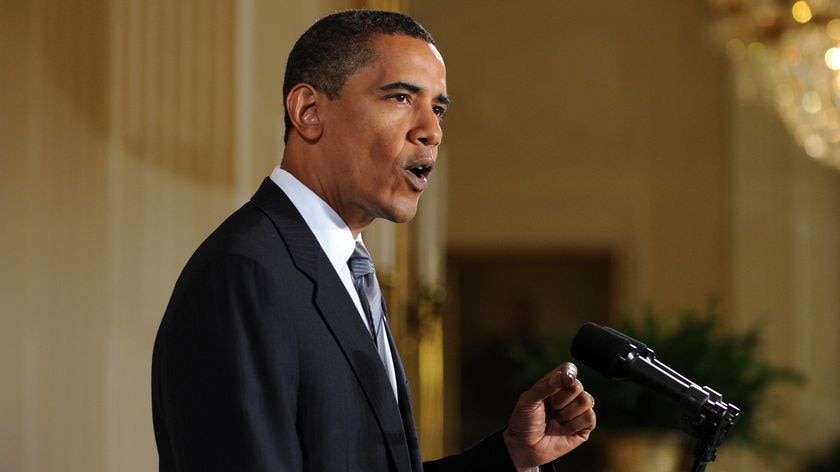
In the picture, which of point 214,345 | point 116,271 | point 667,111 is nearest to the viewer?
point 214,345

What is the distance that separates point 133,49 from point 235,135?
16.6 inches

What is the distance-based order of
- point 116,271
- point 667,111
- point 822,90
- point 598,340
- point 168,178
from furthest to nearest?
point 667,111 → point 822,90 → point 168,178 → point 116,271 → point 598,340

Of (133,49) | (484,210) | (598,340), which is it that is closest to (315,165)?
(598,340)

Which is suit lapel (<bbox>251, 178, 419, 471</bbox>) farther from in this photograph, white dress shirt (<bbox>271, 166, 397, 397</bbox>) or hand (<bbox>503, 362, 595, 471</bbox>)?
hand (<bbox>503, 362, 595, 471</bbox>)

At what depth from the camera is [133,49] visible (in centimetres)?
321

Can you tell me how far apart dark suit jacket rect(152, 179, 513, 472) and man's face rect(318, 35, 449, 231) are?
12cm

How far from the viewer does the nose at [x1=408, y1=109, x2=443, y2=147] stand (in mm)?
1921

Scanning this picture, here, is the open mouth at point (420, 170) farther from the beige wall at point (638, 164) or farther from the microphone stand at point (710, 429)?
the beige wall at point (638, 164)

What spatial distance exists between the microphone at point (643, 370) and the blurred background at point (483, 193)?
5.23 feet

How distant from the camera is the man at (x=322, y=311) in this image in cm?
163

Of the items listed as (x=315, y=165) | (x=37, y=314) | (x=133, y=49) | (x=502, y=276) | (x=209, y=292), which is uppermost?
(x=133, y=49)

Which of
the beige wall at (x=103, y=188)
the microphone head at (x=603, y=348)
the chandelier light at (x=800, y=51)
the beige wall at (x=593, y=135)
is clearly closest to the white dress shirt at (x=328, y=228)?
the microphone head at (x=603, y=348)

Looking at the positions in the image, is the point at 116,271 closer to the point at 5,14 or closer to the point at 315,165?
the point at 5,14

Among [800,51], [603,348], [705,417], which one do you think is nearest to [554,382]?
[603,348]
